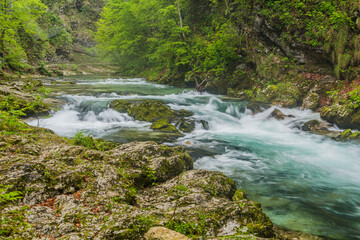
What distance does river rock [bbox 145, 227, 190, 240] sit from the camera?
2.27 m

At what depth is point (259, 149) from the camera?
9.39m

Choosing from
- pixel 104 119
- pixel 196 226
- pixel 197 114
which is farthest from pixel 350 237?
pixel 104 119

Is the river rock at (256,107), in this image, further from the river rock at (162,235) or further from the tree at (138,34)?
the river rock at (162,235)

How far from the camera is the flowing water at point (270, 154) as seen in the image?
16.3ft

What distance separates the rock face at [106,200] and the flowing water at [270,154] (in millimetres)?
1874

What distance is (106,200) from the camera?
311 centimetres

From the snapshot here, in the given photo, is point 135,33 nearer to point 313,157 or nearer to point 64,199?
point 313,157

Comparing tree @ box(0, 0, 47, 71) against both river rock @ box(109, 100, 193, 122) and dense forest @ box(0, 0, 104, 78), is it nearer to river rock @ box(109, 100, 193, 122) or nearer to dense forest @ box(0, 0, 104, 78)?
dense forest @ box(0, 0, 104, 78)

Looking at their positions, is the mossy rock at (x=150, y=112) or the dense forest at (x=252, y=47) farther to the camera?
the mossy rock at (x=150, y=112)

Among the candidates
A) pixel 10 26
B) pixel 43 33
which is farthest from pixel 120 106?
pixel 43 33

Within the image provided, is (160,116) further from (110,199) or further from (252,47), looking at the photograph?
(252,47)

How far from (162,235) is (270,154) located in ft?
25.2

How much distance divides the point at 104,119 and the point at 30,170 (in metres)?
9.17

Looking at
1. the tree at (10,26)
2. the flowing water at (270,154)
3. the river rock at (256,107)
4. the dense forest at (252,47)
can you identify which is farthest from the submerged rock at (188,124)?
the tree at (10,26)
